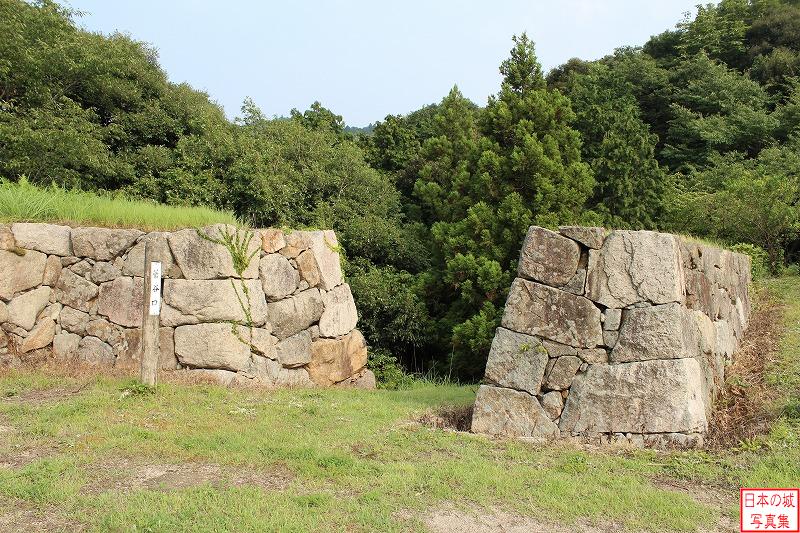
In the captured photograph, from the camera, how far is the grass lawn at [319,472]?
3.66 metres

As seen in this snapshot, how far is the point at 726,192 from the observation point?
14.2m

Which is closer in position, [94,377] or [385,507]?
[385,507]

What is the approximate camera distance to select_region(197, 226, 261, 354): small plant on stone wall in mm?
7852

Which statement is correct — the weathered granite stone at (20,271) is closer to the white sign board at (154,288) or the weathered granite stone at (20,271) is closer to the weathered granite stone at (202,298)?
the weathered granite stone at (202,298)

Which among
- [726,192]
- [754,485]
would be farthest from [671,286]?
[726,192]

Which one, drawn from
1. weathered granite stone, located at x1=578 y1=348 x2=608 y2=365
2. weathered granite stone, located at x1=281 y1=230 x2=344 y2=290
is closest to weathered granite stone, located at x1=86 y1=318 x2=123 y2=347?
weathered granite stone, located at x1=281 y1=230 x2=344 y2=290

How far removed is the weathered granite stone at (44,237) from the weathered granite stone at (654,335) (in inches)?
268

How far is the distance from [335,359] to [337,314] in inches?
26.9

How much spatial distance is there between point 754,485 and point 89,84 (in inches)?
538

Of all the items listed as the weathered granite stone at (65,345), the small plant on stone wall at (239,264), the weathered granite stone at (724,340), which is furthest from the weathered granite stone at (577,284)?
the weathered granite stone at (65,345)

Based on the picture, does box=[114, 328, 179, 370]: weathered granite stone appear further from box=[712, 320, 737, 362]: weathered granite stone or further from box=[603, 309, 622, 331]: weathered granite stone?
box=[712, 320, 737, 362]: weathered granite stone

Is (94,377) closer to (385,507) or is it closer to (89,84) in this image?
(385,507)

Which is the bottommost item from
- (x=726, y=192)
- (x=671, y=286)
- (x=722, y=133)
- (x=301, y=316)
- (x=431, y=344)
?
(x=431, y=344)

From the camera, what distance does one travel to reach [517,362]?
227 inches
